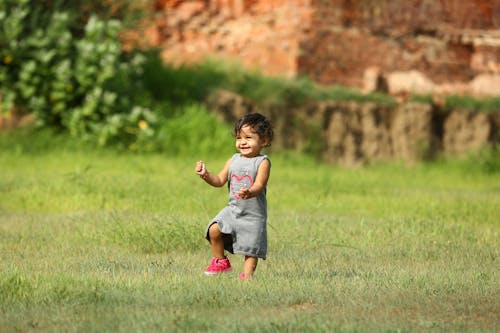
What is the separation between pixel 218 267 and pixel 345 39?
11559mm

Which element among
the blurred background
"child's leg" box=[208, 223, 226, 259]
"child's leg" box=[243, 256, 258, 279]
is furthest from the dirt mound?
"child's leg" box=[243, 256, 258, 279]

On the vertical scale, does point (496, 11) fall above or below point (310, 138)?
above

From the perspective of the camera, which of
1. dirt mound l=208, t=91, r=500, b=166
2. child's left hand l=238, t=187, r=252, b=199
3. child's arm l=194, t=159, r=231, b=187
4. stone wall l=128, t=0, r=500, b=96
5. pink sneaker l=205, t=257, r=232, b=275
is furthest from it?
stone wall l=128, t=0, r=500, b=96

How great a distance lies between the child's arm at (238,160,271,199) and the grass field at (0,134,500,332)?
479mm

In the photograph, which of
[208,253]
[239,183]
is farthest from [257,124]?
[208,253]

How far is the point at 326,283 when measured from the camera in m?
5.96

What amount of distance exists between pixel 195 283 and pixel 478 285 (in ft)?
5.00

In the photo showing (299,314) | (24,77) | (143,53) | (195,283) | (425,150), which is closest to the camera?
(299,314)

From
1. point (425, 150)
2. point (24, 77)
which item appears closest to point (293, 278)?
point (24, 77)

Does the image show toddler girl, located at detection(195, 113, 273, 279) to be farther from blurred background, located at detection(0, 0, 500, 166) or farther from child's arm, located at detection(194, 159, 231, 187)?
blurred background, located at detection(0, 0, 500, 166)

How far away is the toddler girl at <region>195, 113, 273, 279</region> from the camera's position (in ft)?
20.3

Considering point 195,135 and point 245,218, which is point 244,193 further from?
Result: point 195,135

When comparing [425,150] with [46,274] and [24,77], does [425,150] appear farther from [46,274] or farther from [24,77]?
[46,274]

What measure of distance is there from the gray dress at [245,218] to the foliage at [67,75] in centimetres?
721
